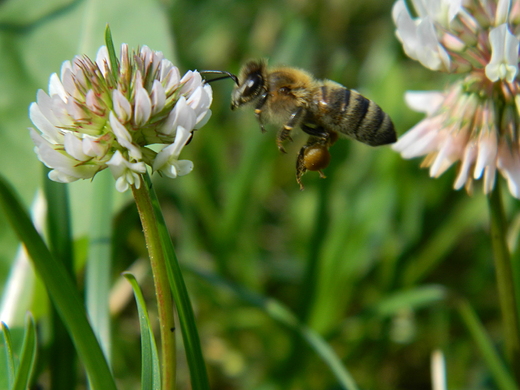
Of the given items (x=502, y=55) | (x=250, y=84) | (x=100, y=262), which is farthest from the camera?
(x=250, y=84)

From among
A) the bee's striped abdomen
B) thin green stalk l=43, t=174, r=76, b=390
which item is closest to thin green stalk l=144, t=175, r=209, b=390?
thin green stalk l=43, t=174, r=76, b=390

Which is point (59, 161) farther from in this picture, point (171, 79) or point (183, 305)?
point (183, 305)

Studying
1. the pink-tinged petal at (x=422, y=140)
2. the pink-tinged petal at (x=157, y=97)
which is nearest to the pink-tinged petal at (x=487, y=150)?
the pink-tinged petal at (x=422, y=140)

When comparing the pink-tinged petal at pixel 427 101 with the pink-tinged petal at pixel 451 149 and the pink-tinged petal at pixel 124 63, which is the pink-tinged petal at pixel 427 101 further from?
the pink-tinged petal at pixel 124 63

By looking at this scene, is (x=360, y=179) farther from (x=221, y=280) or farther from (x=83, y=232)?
(x=83, y=232)

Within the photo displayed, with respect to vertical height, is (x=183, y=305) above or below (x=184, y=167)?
below

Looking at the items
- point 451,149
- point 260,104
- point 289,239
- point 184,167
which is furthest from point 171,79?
point 289,239
